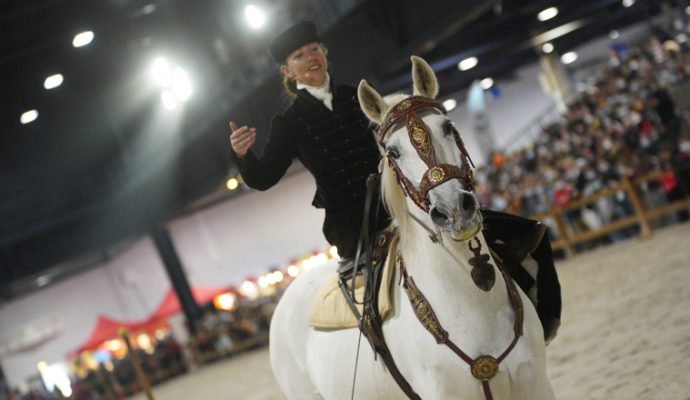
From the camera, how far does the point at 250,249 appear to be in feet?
113

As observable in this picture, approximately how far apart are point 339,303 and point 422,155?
132cm

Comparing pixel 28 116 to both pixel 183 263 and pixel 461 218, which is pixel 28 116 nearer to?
pixel 183 263

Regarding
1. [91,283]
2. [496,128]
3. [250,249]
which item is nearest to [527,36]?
[496,128]

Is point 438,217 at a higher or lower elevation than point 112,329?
higher

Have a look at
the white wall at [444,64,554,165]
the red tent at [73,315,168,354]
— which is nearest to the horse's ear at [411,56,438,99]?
the white wall at [444,64,554,165]

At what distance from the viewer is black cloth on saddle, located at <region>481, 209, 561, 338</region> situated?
3973 millimetres

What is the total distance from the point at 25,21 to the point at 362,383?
14.1 metres

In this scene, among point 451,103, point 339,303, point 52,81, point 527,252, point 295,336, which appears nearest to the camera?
point 527,252

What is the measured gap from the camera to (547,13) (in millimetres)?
20594

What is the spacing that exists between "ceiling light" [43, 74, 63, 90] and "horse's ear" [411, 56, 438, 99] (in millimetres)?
18238

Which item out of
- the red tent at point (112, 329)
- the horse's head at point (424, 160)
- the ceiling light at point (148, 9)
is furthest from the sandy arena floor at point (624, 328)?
the red tent at point (112, 329)

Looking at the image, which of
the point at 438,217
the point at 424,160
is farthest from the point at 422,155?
the point at 438,217

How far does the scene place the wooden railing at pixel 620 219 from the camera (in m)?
15.2

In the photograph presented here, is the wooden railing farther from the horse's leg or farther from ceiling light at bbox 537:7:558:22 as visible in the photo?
the horse's leg
